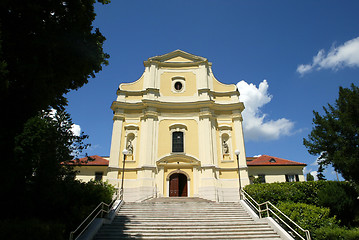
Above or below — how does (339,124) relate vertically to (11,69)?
above

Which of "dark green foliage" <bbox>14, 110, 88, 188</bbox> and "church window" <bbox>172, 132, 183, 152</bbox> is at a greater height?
"church window" <bbox>172, 132, 183, 152</bbox>

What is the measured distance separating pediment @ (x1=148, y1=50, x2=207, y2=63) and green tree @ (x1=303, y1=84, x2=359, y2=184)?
46.0 feet

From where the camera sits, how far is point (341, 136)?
55.3ft

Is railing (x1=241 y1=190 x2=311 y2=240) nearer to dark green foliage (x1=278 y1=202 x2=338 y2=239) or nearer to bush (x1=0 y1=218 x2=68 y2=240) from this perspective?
dark green foliage (x1=278 y1=202 x2=338 y2=239)

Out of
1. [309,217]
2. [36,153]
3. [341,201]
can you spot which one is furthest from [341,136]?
[36,153]

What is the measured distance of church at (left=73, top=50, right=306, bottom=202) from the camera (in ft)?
73.3

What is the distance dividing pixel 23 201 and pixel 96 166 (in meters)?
21.4

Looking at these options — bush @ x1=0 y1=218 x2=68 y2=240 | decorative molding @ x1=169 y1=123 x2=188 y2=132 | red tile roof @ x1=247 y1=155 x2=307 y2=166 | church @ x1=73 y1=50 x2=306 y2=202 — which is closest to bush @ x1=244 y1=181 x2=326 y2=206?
church @ x1=73 y1=50 x2=306 y2=202

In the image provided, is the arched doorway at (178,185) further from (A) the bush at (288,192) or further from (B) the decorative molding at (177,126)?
(A) the bush at (288,192)

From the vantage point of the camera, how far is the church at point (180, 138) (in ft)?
73.3

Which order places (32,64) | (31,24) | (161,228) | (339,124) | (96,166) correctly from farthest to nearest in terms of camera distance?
(96,166) → (339,124) → (161,228) → (31,24) → (32,64)

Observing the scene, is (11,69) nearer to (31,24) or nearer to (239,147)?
(31,24)

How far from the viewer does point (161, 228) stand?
36.2 ft

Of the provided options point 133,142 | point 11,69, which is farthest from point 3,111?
point 133,142
